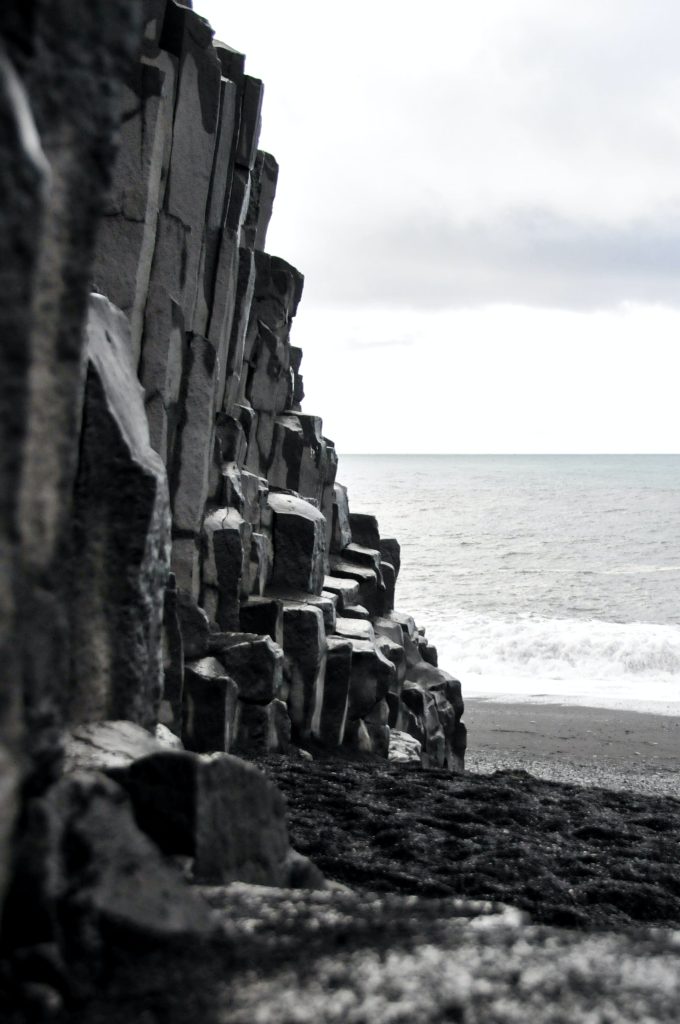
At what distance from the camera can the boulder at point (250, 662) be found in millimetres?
7738

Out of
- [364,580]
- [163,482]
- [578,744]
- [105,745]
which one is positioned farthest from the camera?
[578,744]

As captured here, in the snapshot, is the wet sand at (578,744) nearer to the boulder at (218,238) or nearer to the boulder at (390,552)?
the boulder at (390,552)

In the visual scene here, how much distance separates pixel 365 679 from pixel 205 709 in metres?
3.26

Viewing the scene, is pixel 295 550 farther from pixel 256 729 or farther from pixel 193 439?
pixel 193 439

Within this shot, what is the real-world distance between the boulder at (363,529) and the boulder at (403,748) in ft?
14.7

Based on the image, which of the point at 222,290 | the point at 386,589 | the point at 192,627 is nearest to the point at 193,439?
the point at 192,627

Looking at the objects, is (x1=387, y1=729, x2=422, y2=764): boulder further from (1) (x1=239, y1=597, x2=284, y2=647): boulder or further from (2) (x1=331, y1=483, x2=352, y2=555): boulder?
(2) (x1=331, y1=483, x2=352, y2=555): boulder

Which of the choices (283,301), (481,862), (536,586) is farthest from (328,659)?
(536,586)

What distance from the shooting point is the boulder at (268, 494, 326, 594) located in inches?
404

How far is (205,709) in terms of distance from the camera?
7156mm

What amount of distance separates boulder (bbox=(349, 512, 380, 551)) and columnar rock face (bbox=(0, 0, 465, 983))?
5 cm

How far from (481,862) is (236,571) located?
3.62m

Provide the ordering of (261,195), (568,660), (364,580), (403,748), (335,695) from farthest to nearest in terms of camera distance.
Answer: (568,660)
(364,580)
(261,195)
(403,748)
(335,695)

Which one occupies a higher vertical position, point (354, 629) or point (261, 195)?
point (261, 195)
